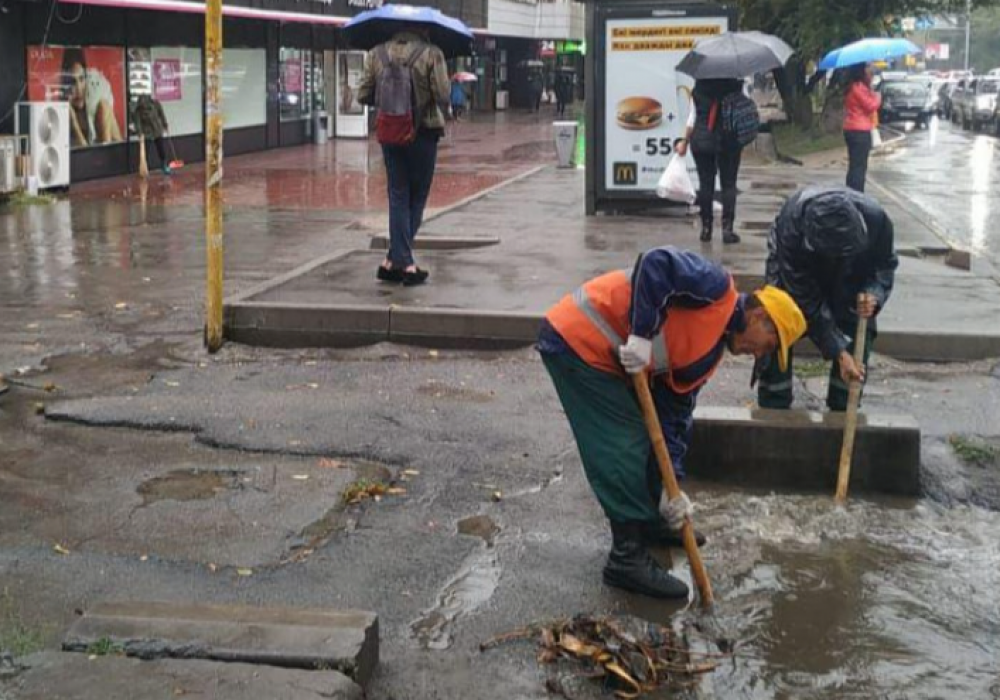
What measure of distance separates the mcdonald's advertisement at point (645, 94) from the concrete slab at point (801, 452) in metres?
9.16

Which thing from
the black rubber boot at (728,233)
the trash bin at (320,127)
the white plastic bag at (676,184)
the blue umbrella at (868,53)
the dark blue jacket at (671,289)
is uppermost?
the blue umbrella at (868,53)

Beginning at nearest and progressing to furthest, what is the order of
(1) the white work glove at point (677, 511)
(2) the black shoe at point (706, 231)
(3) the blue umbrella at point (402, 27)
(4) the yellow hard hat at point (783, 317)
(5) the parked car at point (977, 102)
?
1. (4) the yellow hard hat at point (783, 317)
2. (1) the white work glove at point (677, 511)
3. (3) the blue umbrella at point (402, 27)
4. (2) the black shoe at point (706, 231)
5. (5) the parked car at point (977, 102)

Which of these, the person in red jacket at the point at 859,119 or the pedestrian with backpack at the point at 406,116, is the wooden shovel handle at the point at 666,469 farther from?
the person in red jacket at the point at 859,119

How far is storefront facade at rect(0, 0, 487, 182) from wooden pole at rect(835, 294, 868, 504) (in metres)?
15.7

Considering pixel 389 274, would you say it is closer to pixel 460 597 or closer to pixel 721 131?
pixel 721 131

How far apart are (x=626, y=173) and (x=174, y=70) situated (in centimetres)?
1230

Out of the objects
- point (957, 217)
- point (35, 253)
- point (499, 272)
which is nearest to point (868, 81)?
point (957, 217)

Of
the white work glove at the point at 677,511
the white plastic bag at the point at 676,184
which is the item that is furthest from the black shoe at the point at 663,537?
the white plastic bag at the point at 676,184

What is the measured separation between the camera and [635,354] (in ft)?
14.1

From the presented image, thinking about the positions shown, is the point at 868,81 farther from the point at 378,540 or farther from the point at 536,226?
Result: the point at 378,540

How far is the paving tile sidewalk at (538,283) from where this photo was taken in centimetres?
880

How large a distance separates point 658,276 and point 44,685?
88.3 inches

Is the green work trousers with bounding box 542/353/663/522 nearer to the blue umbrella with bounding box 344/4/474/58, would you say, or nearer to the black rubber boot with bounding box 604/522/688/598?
the black rubber boot with bounding box 604/522/688/598

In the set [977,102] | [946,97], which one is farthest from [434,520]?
[946,97]
